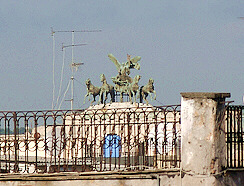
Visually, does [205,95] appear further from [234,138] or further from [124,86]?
[124,86]

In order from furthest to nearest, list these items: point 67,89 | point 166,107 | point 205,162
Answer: point 67,89 → point 166,107 → point 205,162

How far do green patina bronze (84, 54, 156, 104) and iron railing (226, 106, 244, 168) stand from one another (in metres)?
46.4

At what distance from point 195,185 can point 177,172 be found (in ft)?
1.80

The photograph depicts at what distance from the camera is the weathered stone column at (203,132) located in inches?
497

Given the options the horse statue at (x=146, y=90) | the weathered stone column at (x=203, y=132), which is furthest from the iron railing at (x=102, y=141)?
the horse statue at (x=146, y=90)

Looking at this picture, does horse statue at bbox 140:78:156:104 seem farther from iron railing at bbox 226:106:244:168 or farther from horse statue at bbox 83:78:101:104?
iron railing at bbox 226:106:244:168

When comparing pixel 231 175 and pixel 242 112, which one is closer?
pixel 231 175

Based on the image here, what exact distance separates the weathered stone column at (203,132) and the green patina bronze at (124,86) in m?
46.9

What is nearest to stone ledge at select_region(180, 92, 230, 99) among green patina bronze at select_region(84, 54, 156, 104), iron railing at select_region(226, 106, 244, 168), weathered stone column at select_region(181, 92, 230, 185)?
weathered stone column at select_region(181, 92, 230, 185)

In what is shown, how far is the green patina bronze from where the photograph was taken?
2363 inches

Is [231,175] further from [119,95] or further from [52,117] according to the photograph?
[119,95]

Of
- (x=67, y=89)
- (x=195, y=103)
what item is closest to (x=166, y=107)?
(x=195, y=103)

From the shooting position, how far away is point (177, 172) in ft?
43.3

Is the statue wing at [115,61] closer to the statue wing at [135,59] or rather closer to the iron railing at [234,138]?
the statue wing at [135,59]
